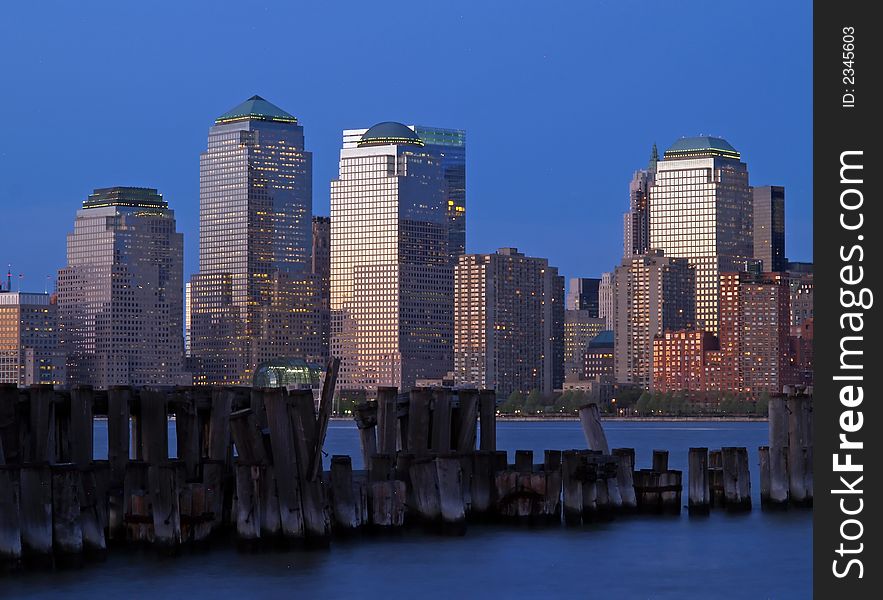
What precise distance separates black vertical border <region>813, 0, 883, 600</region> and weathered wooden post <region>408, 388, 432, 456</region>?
2116 centimetres

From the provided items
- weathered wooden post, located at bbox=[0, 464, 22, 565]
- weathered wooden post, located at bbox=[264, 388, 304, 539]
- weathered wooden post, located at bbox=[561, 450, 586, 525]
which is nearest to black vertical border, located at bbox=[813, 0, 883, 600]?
weathered wooden post, located at bbox=[264, 388, 304, 539]

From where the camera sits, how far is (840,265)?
24.3 meters

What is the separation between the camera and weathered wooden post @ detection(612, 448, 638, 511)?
158 ft

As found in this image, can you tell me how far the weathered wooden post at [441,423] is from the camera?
4603 centimetres

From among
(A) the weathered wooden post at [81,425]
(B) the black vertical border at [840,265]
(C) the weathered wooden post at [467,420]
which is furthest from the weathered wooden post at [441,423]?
(B) the black vertical border at [840,265]

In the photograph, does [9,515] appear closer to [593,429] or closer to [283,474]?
[283,474]

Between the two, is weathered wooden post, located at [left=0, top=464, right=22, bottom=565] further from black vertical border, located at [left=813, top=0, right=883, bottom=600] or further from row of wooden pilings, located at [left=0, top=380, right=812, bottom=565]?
black vertical border, located at [left=813, top=0, right=883, bottom=600]

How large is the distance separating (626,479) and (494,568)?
906cm

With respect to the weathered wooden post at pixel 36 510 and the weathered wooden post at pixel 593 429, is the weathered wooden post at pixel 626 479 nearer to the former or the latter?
the weathered wooden post at pixel 593 429

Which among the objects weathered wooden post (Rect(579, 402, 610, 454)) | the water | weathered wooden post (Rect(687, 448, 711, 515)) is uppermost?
weathered wooden post (Rect(579, 402, 610, 454))

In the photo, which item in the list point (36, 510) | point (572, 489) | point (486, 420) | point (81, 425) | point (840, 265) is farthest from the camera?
point (486, 420)

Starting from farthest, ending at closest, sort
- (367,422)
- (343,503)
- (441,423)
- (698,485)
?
(698,485)
(367,422)
(441,423)
(343,503)

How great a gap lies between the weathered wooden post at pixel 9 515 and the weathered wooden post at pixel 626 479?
18153 millimetres

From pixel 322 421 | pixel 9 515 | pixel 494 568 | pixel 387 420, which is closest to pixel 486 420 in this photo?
pixel 387 420
